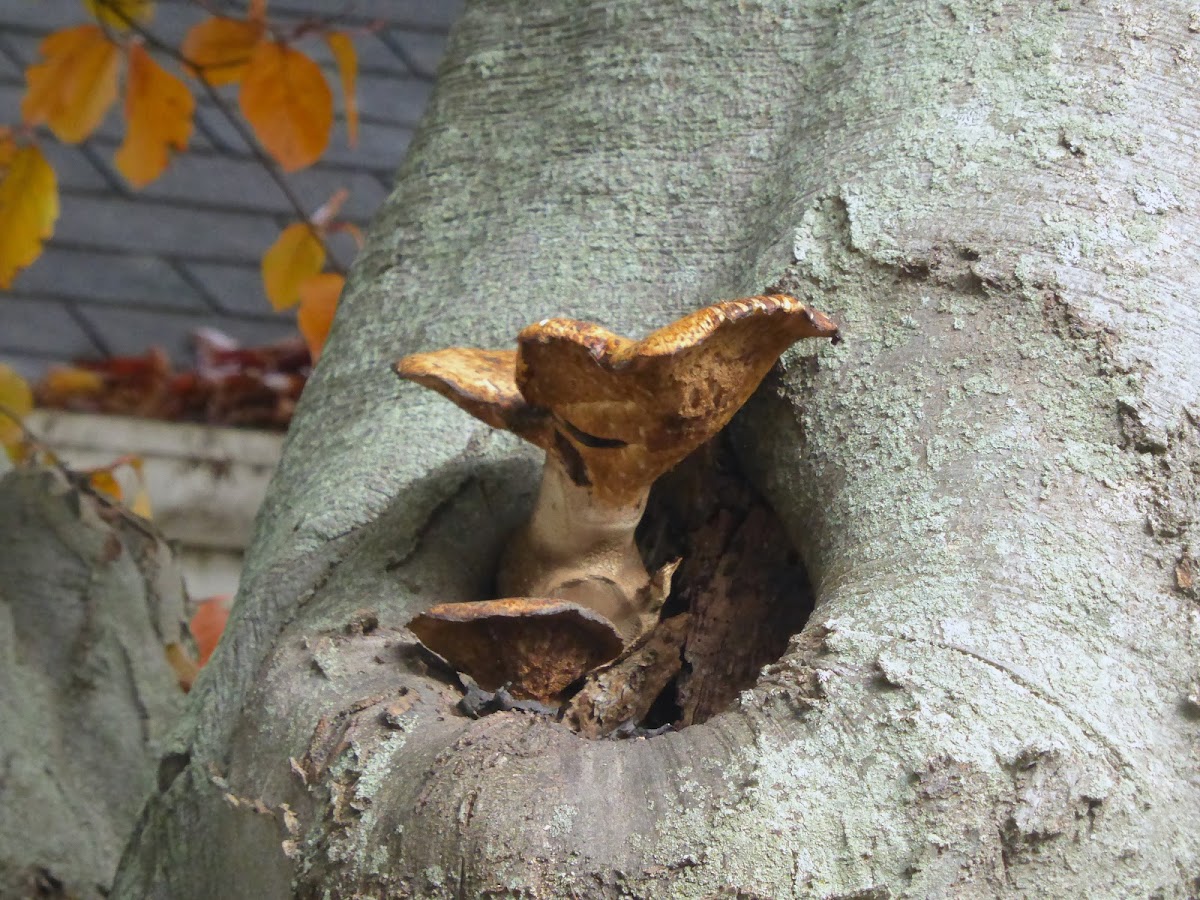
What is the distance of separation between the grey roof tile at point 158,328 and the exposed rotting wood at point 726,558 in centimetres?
238

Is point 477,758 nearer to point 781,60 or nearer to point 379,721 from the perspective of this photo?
point 379,721

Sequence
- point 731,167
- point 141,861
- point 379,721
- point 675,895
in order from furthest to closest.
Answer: point 731,167 < point 141,861 < point 379,721 < point 675,895

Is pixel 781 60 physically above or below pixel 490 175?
above

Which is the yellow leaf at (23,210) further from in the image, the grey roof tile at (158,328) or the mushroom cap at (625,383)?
the mushroom cap at (625,383)

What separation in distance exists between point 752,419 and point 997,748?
35cm

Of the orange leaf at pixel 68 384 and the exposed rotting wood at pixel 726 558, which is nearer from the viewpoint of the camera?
the exposed rotting wood at pixel 726 558

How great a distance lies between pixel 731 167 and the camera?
1301 millimetres

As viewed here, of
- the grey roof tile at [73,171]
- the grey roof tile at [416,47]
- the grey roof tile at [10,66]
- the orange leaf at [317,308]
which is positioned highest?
the grey roof tile at [416,47]

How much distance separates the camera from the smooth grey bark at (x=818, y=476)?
33.7 inches

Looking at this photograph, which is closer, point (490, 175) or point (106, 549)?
point (490, 175)

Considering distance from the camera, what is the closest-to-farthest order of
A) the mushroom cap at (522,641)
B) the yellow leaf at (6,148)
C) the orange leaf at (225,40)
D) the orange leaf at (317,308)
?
the mushroom cap at (522,641) < the orange leaf at (317,308) < the orange leaf at (225,40) < the yellow leaf at (6,148)

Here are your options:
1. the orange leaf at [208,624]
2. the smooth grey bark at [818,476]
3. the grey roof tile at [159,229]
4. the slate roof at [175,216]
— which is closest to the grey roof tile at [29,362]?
the slate roof at [175,216]

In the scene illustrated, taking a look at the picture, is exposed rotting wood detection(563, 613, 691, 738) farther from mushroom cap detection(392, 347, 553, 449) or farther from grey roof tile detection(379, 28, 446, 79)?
grey roof tile detection(379, 28, 446, 79)

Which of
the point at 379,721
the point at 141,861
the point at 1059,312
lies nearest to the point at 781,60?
the point at 1059,312
